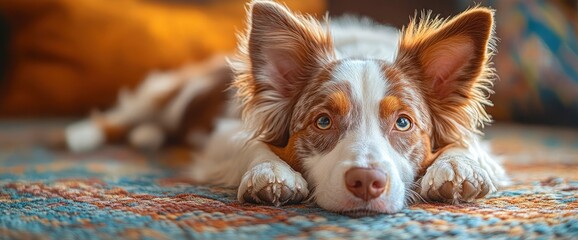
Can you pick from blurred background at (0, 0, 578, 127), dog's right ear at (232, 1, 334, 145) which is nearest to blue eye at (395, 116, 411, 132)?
dog's right ear at (232, 1, 334, 145)

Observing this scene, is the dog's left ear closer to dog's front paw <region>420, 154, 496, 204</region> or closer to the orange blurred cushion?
dog's front paw <region>420, 154, 496, 204</region>

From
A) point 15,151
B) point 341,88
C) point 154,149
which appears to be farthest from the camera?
point 154,149

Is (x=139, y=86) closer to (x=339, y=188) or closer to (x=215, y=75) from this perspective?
(x=215, y=75)

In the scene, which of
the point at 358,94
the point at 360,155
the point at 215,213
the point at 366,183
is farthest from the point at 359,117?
the point at 215,213

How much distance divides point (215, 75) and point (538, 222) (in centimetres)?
286

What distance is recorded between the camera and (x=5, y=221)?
185 centimetres

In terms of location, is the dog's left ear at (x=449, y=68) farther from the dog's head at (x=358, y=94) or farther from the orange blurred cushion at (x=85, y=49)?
the orange blurred cushion at (x=85, y=49)

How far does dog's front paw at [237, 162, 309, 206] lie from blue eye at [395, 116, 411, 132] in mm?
377

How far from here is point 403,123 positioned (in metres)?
2.28

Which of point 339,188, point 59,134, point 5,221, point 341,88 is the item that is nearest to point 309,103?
point 341,88

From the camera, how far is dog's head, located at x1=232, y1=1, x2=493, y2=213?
2.20 meters

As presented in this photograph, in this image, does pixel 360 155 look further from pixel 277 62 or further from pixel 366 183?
pixel 277 62

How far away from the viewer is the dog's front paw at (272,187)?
2123 mm

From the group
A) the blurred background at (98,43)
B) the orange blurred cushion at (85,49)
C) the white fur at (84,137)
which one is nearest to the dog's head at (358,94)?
the white fur at (84,137)
